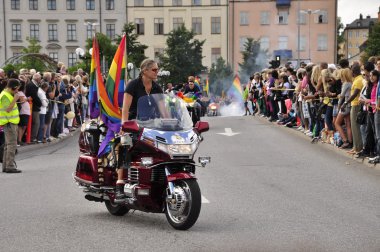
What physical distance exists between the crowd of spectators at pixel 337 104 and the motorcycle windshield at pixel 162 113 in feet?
24.8

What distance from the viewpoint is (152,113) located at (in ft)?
32.0

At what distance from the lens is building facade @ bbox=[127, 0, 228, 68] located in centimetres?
11706

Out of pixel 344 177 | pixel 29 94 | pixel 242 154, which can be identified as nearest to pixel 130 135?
pixel 344 177

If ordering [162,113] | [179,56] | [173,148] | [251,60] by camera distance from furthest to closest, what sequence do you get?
[251,60] → [179,56] → [162,113] → [173,148]

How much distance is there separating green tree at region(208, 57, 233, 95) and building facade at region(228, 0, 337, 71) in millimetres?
12532

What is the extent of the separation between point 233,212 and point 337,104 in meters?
10.5

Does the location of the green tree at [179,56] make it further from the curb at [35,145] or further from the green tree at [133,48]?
the curb at [35,145]

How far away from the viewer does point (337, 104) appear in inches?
816

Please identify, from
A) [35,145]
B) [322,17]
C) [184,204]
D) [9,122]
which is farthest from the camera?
[322,17]

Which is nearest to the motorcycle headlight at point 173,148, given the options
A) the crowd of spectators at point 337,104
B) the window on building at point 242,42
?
the crowd of spectators at point 337,104

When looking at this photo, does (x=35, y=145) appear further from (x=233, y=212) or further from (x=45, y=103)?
(x=233, y=212)

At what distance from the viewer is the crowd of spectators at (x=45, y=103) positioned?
22731 millimetres

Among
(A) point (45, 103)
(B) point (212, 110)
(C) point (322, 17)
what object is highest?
(C) point (322, 17)

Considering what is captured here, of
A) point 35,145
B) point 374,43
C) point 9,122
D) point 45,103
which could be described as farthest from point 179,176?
point 374,43
